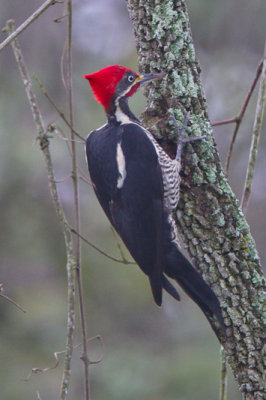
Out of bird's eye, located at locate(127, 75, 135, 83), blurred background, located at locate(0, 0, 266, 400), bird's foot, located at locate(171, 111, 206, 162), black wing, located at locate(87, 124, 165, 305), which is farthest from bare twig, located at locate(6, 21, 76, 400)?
blurred background, located at locate(0, 0, 266, 400)

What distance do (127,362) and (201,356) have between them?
29.3 inches

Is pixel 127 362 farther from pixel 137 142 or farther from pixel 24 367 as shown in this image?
pixel 137 142

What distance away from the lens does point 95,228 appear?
6.47 metres

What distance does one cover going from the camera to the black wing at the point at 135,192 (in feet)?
11.0

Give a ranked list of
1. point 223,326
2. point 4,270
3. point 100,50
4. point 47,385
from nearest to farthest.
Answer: point 223,326 → point 47,385 → point 4,270 → point 100,50

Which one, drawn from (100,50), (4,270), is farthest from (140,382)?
(100,50)

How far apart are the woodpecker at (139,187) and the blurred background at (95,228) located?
231 centimetres

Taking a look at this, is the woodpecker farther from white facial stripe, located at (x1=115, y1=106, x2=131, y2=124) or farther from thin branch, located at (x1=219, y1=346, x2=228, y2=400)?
thin branch, located at (x1=219, y1=346, x2=228, y2=400)

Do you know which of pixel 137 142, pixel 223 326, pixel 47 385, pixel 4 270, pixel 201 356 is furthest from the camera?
pixel 4 270

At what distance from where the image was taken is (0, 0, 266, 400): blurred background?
224 inches

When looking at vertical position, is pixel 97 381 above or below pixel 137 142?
below

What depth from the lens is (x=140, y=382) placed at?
5.57 m

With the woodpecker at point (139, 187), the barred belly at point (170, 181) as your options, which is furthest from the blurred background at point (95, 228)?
the barred belly at point (170, 181)

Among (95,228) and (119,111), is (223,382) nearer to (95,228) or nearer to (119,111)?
(119,111)
